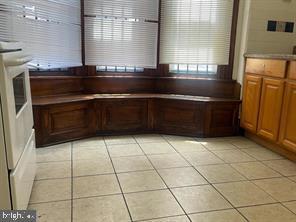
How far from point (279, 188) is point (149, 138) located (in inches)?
62.9

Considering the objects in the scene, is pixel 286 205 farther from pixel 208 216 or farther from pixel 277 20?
pixel 277 20

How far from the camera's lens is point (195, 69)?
3611mm

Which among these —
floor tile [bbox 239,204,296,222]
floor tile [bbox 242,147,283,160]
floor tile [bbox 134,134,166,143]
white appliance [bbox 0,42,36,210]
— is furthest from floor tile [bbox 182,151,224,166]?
white appliance [bbox 0,42,36,210]

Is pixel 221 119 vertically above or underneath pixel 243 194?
above

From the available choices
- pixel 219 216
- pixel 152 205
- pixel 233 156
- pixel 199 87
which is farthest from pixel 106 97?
pixel 219 216

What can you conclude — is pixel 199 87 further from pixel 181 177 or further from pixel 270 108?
pixel 181 177

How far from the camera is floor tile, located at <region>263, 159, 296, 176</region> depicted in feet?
7.93

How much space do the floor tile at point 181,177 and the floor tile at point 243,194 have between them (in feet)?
0.58

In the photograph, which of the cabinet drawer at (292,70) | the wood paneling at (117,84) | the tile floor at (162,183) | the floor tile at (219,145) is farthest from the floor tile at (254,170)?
the wood paneling at (117,84)

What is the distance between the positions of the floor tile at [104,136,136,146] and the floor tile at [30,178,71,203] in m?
0.98

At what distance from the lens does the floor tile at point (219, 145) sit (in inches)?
119

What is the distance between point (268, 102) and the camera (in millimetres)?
2854

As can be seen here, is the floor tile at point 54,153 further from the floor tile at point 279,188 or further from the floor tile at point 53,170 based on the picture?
the floor tile at point 279,188

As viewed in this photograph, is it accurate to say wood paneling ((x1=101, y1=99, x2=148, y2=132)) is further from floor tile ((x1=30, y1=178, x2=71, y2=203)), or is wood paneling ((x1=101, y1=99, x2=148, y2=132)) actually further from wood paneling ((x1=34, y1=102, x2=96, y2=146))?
floor tile ((x1=30, y1=178, x2=71, y2=203))
